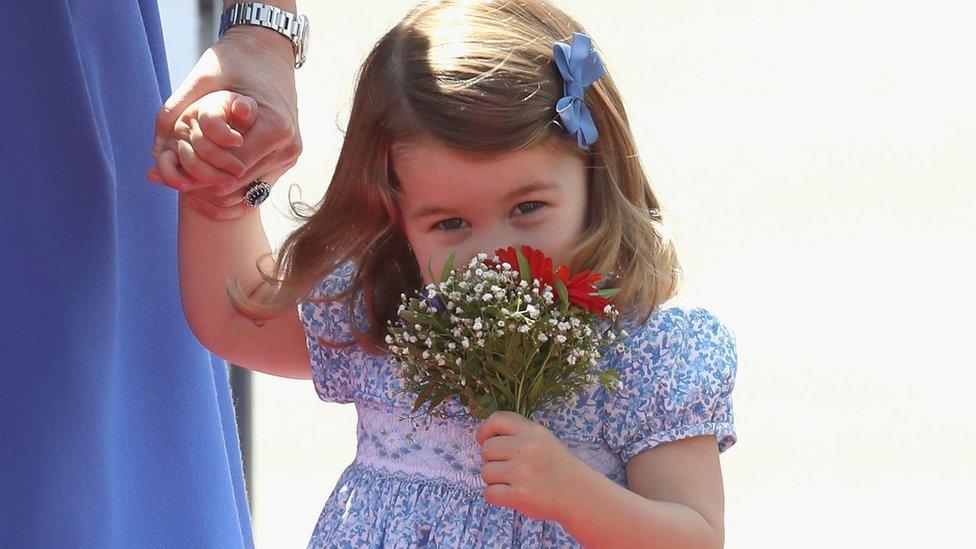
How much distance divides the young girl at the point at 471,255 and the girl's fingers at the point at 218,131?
249 millimetres

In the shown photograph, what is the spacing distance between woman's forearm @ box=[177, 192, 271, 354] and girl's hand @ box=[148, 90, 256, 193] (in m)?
0.19

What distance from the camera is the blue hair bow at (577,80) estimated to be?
195 centimetres

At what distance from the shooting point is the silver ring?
2.11 meters

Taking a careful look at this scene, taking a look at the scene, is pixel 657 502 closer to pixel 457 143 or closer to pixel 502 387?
pixel 502 387

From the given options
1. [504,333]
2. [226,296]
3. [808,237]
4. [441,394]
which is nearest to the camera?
[504,333]

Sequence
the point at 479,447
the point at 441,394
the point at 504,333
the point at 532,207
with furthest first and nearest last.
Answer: the point at 479,447 < the point at 532,207 < the point at 441,394 < the point at 504,333

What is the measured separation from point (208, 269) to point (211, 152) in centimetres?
29

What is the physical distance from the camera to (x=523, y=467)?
1.74 meters

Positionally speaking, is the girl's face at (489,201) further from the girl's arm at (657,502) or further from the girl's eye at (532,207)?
the girl's arm at (657,502)

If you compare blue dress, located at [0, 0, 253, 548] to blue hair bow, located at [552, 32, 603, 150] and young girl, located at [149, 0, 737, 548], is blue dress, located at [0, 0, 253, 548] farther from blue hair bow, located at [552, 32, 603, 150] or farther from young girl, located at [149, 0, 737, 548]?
blue hair bow, located at [552, 32, 603, 150]

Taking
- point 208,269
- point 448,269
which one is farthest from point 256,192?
point 448,269

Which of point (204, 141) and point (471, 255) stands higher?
point (204, 141)

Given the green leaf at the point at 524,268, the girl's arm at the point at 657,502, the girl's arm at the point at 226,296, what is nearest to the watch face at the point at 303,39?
the girl's arm at the point at 226,296

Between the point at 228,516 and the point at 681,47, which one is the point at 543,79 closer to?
the point at 228,516
